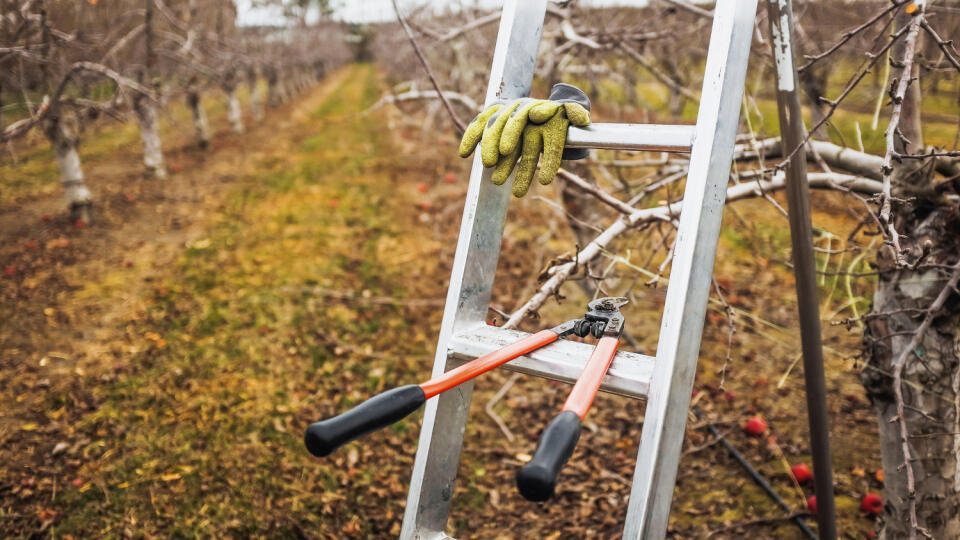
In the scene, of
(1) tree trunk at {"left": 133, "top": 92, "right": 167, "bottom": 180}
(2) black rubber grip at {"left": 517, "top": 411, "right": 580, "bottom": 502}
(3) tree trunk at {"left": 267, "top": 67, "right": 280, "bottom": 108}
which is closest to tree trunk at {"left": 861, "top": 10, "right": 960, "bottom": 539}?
(2) black rubber grip at {"left": 517, "top": 411, "right": 580, "bottom": 502}

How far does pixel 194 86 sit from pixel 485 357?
13429 millimetres

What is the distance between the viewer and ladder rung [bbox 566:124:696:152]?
1.32m

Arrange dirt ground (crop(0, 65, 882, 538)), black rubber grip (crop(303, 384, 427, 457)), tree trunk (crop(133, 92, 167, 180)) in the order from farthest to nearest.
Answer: tree trunk (crop(133, 92, 167, 180)), dirt ground (crop(0, 65, 882, 538)), black rubber grip (crop(303, 384, 427, 457))

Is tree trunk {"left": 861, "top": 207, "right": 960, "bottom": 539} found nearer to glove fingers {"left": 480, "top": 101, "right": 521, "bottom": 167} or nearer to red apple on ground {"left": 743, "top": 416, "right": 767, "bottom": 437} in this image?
red apple on ground {"left": 743, "top": 416, "right": 767, "bottom": 437}

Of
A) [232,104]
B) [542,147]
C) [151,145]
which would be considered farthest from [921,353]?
[232,104]

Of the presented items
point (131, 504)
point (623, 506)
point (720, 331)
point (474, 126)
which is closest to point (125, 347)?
point (131, 504)

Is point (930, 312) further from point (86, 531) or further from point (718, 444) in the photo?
point (86, 531)

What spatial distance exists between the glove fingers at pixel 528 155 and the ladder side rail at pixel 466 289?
0.11m

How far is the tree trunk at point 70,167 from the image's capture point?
7582 mm

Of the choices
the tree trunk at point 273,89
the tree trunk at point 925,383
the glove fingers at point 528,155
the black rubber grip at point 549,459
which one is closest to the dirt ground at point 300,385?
the tree trunk at point 925,383

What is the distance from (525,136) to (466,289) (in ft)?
1.42

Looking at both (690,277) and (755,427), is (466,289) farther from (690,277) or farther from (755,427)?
(755,427)

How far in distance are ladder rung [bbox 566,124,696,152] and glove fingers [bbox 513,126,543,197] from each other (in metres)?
0.08

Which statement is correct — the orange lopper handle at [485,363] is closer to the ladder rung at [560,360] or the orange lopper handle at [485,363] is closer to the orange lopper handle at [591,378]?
the ladder rung at [560,360]
